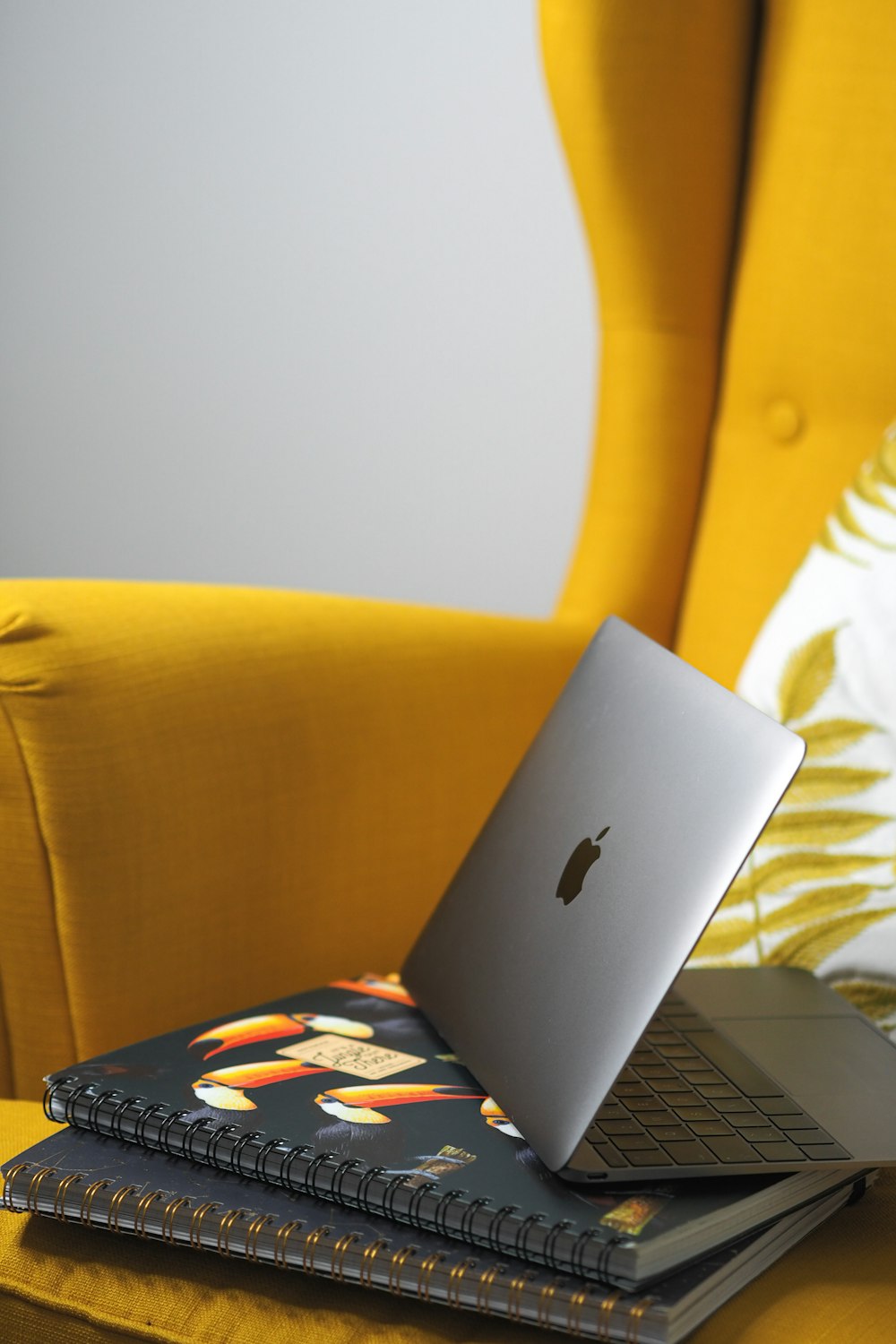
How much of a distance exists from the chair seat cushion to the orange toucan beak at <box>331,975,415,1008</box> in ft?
0.60

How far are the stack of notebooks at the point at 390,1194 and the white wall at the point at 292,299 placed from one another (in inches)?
51.0

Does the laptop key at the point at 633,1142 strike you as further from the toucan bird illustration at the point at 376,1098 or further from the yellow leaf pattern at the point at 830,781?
the yellow leaf pattern at the point at 830,781

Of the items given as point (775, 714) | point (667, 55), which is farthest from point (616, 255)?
point (775, 714)

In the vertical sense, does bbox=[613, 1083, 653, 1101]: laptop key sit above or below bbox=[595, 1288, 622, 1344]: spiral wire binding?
above

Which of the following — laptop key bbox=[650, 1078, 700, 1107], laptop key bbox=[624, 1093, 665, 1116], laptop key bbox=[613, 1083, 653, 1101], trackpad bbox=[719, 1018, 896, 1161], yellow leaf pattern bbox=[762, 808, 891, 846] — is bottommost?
trackpad bbox=[719, 1018, 896, 1161]

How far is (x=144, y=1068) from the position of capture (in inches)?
20.1

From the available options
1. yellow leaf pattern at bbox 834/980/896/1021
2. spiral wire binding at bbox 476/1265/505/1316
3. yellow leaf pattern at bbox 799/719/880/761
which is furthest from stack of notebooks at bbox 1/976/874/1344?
yellow leaf pattern at bbox 799/719/880/761

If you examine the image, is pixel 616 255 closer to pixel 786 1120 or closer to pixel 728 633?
pixel 728 633

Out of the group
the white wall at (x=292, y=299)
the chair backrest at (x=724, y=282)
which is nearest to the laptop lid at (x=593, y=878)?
the chair backrest at (x=724, y=282)

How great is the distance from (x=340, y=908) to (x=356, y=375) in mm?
1160

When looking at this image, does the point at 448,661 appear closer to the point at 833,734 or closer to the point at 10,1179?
the point at 833,734

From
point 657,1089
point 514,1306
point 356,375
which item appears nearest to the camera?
point 514,1306

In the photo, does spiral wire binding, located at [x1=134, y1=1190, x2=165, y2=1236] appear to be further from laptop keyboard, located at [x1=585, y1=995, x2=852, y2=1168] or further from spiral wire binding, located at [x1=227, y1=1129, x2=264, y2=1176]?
laptop keyboard, located at [x1=585, y1=995, x2=852, y2=1168]

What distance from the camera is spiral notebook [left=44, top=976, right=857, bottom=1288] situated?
0.40 metres
